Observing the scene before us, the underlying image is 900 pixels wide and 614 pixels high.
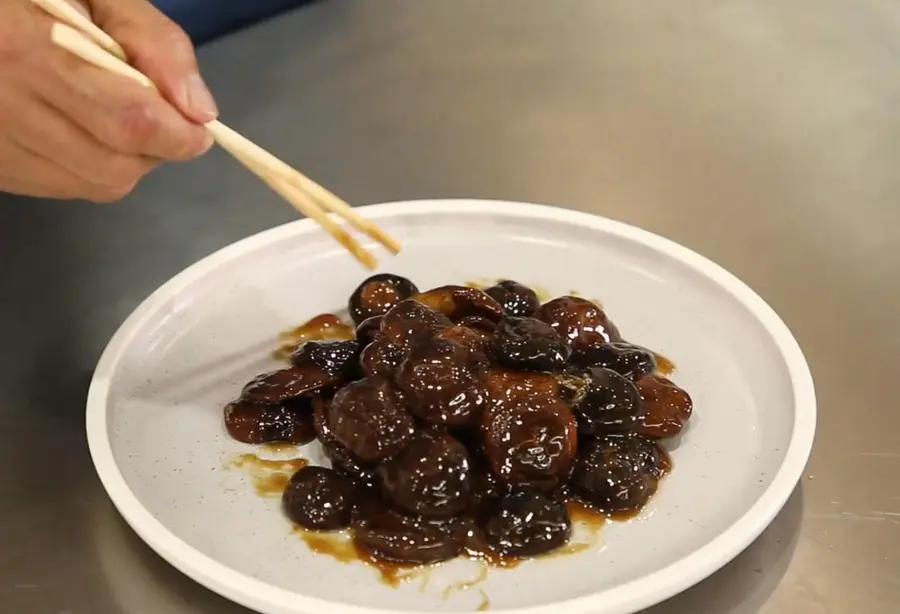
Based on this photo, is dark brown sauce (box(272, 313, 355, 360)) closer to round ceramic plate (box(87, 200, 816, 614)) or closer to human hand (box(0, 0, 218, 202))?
round ceramic plate (box(87, 200, 816, 614))

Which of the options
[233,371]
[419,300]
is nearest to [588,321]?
[419,300]

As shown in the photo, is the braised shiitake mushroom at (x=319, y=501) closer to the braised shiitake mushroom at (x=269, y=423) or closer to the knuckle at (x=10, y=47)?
the braised shiitake mushroom at (x=269, y=423)

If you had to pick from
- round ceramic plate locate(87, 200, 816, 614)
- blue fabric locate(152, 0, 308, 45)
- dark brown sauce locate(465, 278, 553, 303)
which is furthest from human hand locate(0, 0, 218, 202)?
blue fabric locate(152, 0, 308, 45)

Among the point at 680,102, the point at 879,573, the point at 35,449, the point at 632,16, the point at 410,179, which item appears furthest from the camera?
the point at 632,16

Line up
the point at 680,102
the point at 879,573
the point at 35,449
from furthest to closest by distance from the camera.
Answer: the point at 680,102
the point at 35,449
the point at 879,573

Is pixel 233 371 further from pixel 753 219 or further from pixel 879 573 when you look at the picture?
pixel 753 219

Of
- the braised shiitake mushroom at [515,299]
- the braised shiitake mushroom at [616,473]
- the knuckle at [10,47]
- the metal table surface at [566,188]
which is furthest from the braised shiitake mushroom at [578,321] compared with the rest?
the knuckle at [10,47]

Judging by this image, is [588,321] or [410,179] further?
[410,179]
